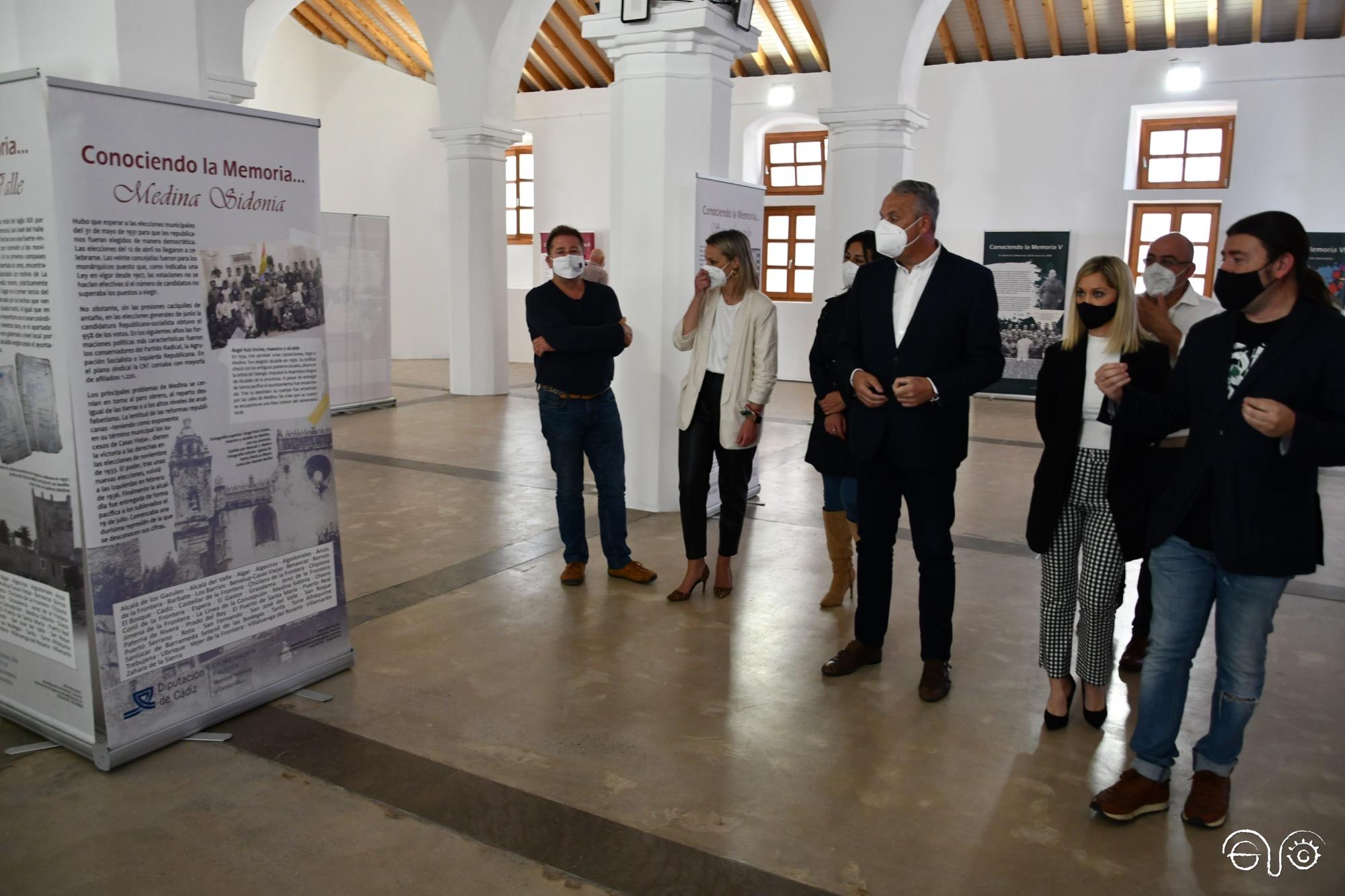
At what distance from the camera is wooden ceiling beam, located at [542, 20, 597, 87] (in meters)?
14.3

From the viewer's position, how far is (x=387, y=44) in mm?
15227

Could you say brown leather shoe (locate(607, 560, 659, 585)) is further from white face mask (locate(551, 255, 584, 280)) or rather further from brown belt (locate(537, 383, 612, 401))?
white face mask (locate(551, 255, 584, 280))

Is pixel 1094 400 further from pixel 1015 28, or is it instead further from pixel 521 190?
pixel 521 190

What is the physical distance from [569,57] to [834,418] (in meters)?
12.4

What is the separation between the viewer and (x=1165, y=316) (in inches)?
135

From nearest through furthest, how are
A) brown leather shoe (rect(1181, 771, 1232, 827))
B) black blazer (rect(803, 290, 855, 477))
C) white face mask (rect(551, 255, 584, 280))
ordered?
brown leather shoe (rect(1181, 771, 1232, 827)) < black blazer (rect(803, 290, 855, 477)) < white face mask (rect(551, 255, 584, 280))

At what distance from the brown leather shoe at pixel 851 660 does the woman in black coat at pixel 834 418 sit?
574mm

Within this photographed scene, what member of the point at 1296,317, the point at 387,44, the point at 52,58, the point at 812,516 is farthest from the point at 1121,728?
the point at 387,44

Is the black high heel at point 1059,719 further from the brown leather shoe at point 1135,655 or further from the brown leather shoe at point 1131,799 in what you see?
the brown leather shoe at point 1135,655

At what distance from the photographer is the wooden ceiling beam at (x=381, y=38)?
14.4 meters

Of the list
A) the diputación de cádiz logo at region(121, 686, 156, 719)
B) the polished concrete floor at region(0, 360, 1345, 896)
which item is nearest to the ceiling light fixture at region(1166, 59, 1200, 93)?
the polished concrete floor at region(0, 360, 1345, 896)

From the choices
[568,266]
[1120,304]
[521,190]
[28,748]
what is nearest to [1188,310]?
[1120,304]

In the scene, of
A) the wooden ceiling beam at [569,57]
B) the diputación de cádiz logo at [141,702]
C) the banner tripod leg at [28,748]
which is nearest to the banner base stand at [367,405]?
the wooden ceiling beam at [569,57]

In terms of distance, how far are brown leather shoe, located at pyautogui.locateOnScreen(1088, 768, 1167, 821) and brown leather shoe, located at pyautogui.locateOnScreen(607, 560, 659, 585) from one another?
242 centimetres
